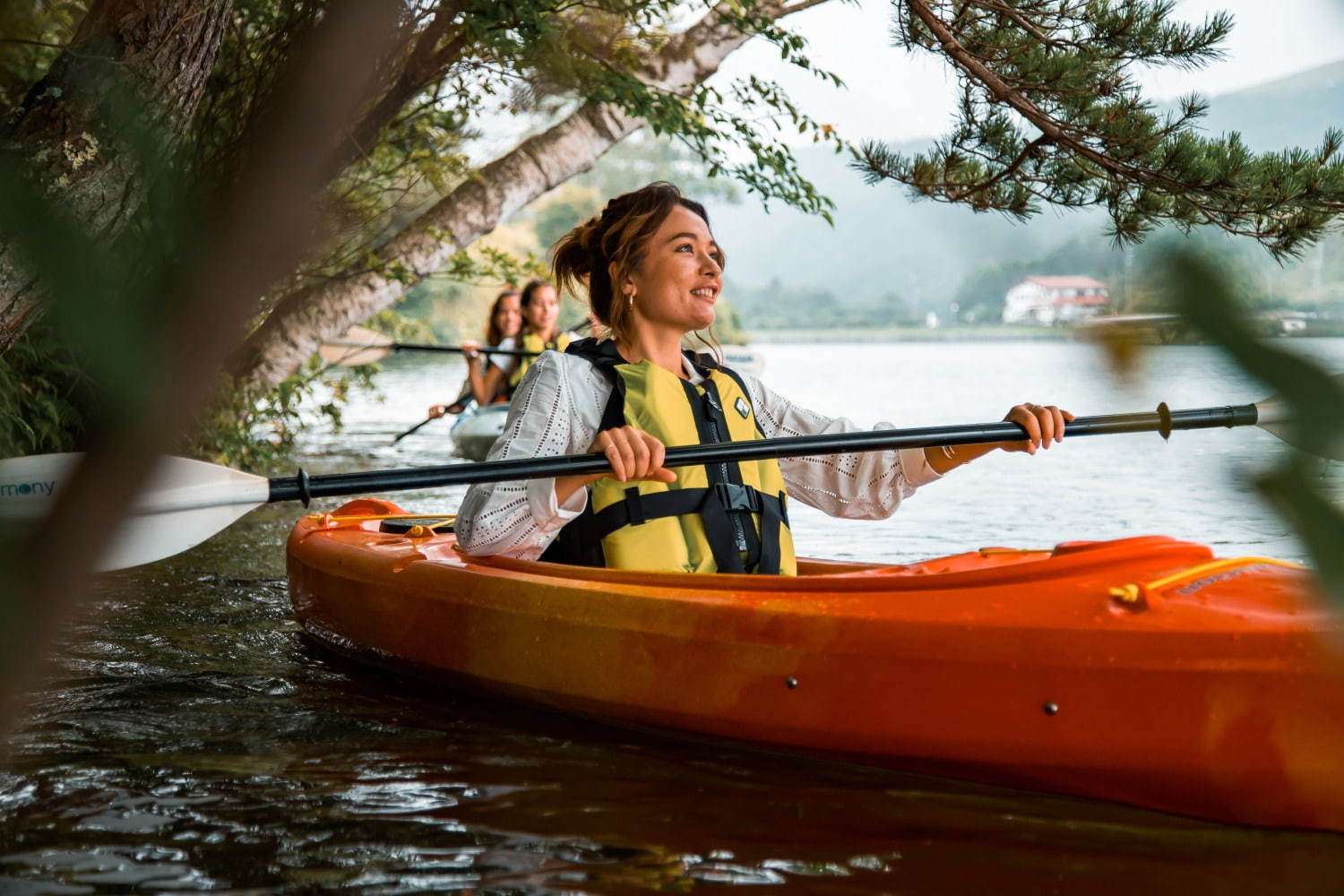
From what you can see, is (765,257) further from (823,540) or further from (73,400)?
(73,400)

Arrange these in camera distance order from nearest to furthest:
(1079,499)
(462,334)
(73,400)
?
(73,400) → (1079,499) → (462,334)

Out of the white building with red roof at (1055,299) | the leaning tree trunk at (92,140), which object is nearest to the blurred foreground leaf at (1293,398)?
the white building with red roof at (1055,299)

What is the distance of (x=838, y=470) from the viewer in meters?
3.14

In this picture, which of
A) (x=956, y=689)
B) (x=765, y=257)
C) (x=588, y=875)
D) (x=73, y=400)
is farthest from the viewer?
(x=765, y=257)

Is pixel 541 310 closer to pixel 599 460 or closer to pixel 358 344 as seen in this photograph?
pixel 358 344

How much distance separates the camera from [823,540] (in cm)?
587

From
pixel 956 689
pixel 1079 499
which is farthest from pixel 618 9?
pixel 1079 499

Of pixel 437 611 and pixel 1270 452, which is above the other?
pixel 1270 452

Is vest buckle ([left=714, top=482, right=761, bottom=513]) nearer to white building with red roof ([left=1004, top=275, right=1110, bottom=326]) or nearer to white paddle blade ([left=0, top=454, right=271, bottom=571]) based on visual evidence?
white building with red roof ([left=1004, top=275, right=1110, bottom=326])

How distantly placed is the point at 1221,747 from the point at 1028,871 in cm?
36

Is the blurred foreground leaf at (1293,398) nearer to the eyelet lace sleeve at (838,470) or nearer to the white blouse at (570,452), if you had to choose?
the white blouse at (570,452)

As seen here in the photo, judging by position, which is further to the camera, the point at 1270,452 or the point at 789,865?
the point at 789,865

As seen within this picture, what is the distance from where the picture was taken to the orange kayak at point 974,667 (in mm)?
2094

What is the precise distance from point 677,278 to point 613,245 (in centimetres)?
21
